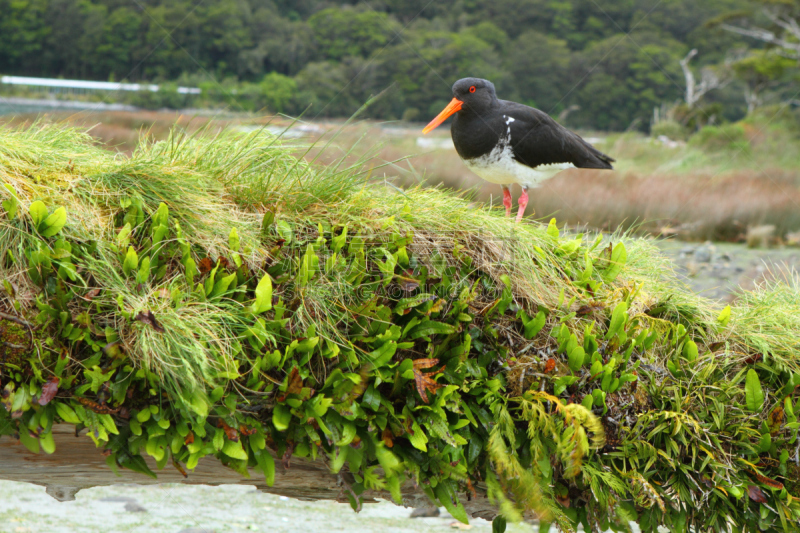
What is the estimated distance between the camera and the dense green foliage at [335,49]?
13805 mm

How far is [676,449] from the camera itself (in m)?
2.12

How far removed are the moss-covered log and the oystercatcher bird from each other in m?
0.58

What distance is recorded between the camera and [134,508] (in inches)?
161

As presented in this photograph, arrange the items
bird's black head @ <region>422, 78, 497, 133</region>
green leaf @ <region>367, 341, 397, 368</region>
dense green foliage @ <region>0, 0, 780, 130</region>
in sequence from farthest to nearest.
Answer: dense green foliage @ <region>0, 0, 780, 130</region>, bird's black head @ <region>422, 78, 497, 133</region>, green leaf @ <region>367, 341, 397, 368</region>

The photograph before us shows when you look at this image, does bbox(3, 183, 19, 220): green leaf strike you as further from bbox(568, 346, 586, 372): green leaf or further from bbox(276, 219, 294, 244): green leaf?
bbox(568, 346, 586, 372): green leaf

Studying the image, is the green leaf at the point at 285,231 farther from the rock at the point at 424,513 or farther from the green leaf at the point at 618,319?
the rock at the point at 424,513

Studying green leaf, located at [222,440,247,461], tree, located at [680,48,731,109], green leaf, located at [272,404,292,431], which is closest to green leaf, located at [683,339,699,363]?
green leaf, located at [272,404,292,431]

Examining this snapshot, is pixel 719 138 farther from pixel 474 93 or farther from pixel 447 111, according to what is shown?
pixel 447 111

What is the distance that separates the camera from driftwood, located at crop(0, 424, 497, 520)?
195 centimetres

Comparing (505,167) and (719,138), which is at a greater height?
(719,138)

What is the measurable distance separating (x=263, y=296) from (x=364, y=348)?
1.27ft

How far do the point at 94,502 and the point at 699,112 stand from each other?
78.1 ft

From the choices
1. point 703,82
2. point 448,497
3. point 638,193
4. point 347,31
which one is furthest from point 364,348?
point 703,82

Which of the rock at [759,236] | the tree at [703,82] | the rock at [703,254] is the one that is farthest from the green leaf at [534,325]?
the tree at [703,82]
